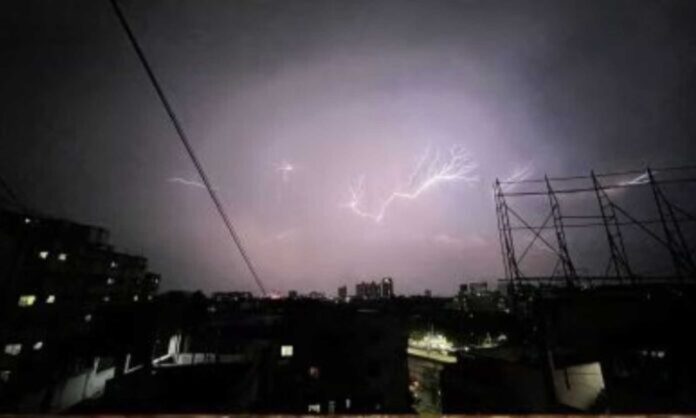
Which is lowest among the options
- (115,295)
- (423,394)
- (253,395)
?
(423,394)

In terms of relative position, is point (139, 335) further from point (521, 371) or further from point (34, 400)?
point (521, 371)

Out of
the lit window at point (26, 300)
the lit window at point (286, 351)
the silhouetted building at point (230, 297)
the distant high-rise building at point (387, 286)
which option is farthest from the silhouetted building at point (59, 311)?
the distant high-rise building at point (387, 286)

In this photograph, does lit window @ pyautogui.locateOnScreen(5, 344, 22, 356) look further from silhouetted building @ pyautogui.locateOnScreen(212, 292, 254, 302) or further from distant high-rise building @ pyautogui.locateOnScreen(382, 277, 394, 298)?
distant high-rise building @ pyautogui.locateOnScreen(382, 277, 394, 298)

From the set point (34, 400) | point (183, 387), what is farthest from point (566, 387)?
point (34, 400)

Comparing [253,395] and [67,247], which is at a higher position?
[67,247]

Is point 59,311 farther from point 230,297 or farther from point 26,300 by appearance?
point 230,297

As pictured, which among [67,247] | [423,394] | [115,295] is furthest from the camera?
[115,295]

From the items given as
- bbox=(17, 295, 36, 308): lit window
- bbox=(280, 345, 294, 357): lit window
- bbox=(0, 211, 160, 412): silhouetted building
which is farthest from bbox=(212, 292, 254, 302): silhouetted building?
bbox=(280, 345, 294, 357): lit window
